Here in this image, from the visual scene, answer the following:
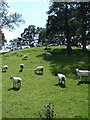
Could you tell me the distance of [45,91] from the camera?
27.3 m

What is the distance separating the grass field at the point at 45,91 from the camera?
69.9 ft

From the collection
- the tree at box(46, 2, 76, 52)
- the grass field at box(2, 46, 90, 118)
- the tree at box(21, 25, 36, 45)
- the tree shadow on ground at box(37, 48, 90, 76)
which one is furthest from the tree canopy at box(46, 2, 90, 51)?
the tree at box(21, 25, 36, 45)

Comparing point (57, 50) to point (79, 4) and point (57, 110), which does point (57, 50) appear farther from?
point (57, 110)

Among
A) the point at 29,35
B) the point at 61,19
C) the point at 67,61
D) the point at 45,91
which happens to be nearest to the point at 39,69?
the point at 67,61

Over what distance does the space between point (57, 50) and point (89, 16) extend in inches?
310

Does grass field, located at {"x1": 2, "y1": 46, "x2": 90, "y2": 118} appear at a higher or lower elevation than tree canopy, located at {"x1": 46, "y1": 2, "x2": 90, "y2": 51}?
lower

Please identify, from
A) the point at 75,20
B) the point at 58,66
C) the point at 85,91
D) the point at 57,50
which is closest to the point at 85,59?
the point at 58,66

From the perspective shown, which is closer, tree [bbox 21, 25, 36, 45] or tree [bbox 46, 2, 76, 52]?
tree [bbox 46, 2, 76, 52]

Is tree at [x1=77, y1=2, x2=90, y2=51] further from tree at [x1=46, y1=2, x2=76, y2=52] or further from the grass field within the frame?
the grass field

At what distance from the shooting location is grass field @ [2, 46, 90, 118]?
2130 centimetres

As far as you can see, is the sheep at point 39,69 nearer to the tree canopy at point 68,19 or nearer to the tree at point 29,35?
the tree canopy at point 68,19

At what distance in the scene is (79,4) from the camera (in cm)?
5538

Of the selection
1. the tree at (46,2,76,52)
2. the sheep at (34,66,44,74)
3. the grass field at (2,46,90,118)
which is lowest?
the grass field at (2,46,90,118)

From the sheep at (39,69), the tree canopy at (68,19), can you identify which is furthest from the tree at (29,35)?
the sheep at (39,69)
